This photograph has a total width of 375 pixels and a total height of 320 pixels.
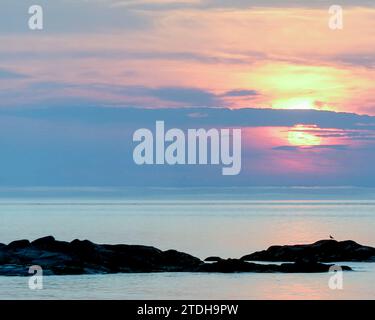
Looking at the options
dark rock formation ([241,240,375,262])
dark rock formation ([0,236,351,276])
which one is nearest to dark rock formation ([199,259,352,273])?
dark rock formation ([0,236,351,276])

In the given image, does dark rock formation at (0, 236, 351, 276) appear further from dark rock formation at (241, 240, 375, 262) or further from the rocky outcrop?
dark rock formation at (241, 240, 375, 262)

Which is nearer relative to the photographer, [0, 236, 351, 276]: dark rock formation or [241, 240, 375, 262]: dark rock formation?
[0, 236, 351, 276]: dark rock formation

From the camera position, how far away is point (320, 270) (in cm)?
6638

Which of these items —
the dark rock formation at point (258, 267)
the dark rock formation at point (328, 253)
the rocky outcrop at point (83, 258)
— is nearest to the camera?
the rocky outcrop at point (83, 258)

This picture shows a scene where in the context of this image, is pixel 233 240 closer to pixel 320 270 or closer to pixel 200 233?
pixel 200 233

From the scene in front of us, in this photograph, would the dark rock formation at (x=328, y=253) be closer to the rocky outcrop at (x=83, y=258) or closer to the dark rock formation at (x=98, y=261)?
the dark rock formation at (x=98, y=261)

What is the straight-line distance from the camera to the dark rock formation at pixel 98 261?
62.6 m

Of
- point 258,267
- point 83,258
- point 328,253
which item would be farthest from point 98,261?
point 328,253

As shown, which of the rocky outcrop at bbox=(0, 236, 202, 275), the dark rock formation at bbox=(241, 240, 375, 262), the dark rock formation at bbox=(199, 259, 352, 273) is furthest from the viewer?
the dark rock formation at bbox=(241, 240, 375, 262)

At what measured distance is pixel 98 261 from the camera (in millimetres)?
64875

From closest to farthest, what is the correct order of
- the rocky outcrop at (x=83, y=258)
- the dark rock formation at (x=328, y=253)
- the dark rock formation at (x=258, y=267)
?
the rocky outcrop at (x=83, y=258) → the dark rock formation at (x=258, y=267) → the dark rock formation at (x=328, y=253)

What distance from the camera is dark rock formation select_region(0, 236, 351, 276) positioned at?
62.6 meters

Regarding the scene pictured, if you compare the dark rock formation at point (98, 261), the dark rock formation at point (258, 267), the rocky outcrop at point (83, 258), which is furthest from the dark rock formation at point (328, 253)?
the rocky outcrop at point (83, 258)
